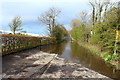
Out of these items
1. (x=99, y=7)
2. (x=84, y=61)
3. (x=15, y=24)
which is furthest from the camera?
(x=15, y=24)

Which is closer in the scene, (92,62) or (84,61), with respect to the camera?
(92,62)

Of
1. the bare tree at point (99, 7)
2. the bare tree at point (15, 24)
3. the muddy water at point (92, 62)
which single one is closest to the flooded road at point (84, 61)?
the muddy water at point (92, 62)

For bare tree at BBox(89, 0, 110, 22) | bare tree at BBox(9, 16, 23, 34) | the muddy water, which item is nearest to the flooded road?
the muddy water

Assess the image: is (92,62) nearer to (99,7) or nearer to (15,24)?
(99,7)

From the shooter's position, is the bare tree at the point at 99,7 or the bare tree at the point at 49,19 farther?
the bare tree at the point at 49,19

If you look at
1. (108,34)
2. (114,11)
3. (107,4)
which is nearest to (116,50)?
(108,34)

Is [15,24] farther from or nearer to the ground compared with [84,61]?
farther from the ground

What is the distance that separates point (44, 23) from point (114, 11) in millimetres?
18811

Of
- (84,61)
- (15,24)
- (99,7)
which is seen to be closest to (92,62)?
(84,61)

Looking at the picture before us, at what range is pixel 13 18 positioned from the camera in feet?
62.3

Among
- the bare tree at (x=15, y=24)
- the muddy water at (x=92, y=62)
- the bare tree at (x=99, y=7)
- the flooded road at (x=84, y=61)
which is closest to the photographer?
the flooded road at (x=84, y=61)

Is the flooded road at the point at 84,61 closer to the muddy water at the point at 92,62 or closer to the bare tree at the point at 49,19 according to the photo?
the muddy water at the point at 92,62

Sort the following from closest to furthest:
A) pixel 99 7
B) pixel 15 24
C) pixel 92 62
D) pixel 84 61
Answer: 1. pixel 92 62
2. pixel 84 61
3. pixel 99 7
4. pixel 15 24

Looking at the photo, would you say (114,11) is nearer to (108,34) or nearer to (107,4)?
(108,34)
